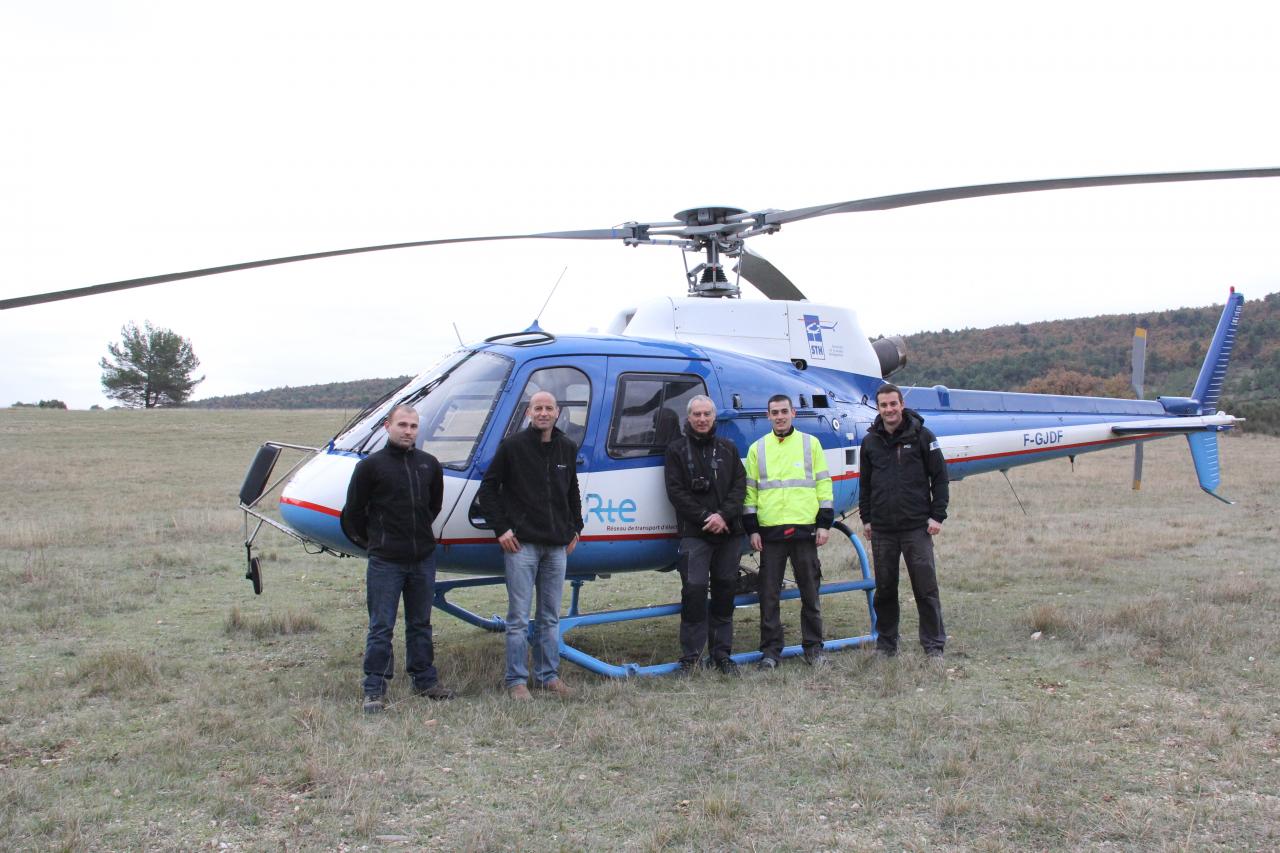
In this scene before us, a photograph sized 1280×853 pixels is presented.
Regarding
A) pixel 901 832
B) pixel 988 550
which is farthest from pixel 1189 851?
pixel 988 550

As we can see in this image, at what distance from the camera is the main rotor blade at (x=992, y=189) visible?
19.3ft

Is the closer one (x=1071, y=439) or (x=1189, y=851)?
(x=1189, y=851)

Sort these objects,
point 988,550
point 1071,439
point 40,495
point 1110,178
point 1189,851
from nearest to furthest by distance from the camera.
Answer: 1. point 1189,851
2. point 1110,178
3. point 1071,439
4. point 988,550
5. point 40,495

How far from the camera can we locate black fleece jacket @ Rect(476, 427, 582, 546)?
Answer: 6.10 m

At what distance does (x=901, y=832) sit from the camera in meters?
4.21

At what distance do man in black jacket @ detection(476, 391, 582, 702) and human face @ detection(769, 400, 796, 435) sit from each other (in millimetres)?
1570

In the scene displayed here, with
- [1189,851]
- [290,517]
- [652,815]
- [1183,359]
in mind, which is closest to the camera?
[1189,851]

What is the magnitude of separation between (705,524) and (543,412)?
57.4 inches

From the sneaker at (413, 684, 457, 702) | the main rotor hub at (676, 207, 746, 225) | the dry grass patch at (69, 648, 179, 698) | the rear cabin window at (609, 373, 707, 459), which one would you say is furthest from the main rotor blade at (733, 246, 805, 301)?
the dry grass patch at (69, 648, 179, 698)

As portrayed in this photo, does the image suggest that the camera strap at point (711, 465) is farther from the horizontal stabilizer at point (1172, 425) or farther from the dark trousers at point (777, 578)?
the horizontal stabilizer at point (1172, 425)

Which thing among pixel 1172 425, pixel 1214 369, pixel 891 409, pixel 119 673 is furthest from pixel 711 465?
pixel 1214 369

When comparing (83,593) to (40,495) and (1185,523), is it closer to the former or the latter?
(40,495)

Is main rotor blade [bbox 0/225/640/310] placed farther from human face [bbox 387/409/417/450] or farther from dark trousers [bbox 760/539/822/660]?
dark trousers [bbox 760/539/822/660]

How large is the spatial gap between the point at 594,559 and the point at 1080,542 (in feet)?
29.7
